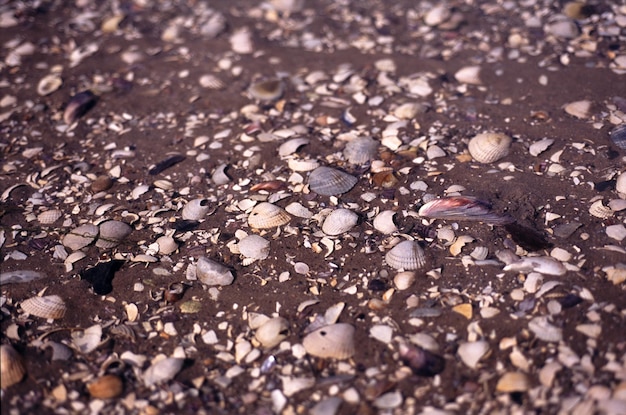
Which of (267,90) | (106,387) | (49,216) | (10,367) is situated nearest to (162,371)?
(106,387)

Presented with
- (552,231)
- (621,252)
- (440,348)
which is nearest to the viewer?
(440,348)

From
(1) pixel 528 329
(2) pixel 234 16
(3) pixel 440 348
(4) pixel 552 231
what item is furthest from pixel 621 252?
(2) pixel 234 16

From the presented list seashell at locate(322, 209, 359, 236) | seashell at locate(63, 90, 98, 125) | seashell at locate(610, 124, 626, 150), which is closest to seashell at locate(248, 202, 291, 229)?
seashell at locate(322, 209, 359, 236)

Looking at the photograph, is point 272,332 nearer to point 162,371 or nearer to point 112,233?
point 162,371

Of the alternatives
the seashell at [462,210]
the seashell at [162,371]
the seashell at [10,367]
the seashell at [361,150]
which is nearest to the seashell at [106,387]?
the seashell at [162,371]

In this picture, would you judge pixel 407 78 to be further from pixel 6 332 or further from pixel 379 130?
pixel 6 332

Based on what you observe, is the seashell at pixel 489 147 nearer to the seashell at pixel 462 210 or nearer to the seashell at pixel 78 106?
the seashell at pixel 462 210

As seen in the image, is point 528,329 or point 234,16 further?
point 234,16
